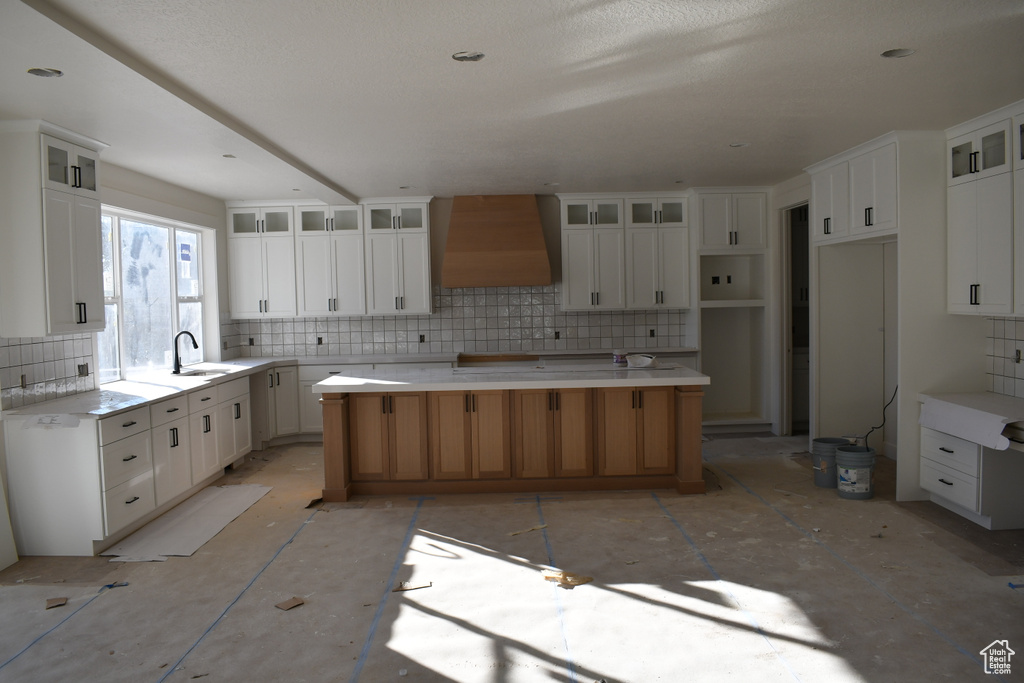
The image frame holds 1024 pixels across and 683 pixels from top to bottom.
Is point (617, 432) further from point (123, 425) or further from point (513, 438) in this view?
point (123, 425)

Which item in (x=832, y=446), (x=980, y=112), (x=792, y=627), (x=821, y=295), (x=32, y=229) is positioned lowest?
(x=792, y=627)

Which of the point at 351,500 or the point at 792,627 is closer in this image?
the point at 792,627

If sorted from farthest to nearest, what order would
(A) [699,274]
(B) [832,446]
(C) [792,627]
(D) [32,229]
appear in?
(A) [699,274], (B) [832,446], (D) [32,229], (C) [792,627]

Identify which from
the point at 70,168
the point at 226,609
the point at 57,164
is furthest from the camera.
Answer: the point at 70,168

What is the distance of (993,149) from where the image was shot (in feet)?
13.1

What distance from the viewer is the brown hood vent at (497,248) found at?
6539 mm

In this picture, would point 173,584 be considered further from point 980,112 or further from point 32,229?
point 980,112

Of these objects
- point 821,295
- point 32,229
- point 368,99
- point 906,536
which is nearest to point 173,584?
point 32,229

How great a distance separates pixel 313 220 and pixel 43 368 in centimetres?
319

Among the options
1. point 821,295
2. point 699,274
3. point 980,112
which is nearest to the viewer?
point 980,112

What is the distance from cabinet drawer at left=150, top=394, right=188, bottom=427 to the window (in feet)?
2.22

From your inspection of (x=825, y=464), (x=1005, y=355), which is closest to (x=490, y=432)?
(x=825, y=464)

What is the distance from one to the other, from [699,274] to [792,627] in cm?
442

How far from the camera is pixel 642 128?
420 cm
